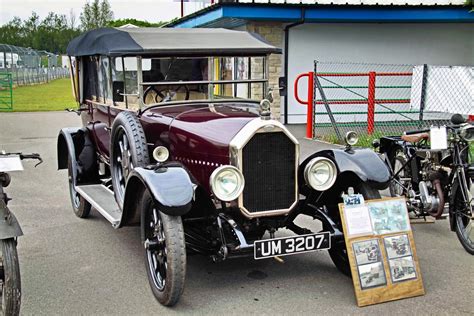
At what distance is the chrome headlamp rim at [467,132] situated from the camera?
17.0 ft

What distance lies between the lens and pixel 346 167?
15.0 feet

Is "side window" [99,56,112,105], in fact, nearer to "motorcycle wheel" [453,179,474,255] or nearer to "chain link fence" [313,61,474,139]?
"motorcycle wheel" [453,179,474,255]

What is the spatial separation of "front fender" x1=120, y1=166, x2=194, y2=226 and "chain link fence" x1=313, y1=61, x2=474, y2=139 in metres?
7.19

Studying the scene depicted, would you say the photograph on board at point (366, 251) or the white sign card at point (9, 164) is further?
the photograph on board at point (366, 251)

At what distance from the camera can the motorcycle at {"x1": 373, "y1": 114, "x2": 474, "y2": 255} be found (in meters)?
5.16

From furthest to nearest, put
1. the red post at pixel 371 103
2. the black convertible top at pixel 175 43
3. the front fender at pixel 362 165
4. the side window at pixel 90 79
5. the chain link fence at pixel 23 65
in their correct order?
the chain link fence at pixel 23 65 < the red post at pixel 371 103 < the side window at pixel 90 79 < the black convertible top at pixel 175 43 < the front fender at pixel 362 165

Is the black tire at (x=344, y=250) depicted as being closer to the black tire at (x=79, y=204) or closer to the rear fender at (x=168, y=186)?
the rear fender at (x=168, y=186)

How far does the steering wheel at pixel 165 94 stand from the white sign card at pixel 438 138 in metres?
2.33

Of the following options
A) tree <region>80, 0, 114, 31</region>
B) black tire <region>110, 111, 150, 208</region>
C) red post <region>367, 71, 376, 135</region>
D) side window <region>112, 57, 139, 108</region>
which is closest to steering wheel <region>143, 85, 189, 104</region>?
side window <region>112, 57, 139, 108</region>

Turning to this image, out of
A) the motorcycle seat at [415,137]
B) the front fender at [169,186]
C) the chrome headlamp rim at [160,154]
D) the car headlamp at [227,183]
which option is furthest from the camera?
the motorcycle seat at [415,137]

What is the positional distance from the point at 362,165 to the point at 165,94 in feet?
6.60

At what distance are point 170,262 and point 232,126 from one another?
1198 mm

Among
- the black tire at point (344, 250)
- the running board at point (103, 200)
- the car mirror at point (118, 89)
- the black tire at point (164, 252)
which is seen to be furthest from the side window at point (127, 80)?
the black tire at point (344, 250)

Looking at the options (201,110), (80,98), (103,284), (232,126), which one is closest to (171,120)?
(201,110)
